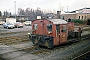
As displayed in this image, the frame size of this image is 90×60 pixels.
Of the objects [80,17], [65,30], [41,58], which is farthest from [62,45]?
[80,17]

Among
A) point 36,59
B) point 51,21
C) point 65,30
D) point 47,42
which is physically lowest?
point 36,59

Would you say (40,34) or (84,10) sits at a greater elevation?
(84,10)

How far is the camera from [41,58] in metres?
9.94

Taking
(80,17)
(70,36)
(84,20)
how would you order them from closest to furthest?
(70,36) → (84,20) → (80,17)

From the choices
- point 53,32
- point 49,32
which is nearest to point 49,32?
point 49,32

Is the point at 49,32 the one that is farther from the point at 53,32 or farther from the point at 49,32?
the point at 53,32

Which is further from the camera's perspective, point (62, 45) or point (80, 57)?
point (62, 45)

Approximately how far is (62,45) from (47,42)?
227 cm

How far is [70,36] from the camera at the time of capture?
604 inches

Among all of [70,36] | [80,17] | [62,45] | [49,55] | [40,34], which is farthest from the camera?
[80,17]

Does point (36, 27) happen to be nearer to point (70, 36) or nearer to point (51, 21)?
point (51, 21)

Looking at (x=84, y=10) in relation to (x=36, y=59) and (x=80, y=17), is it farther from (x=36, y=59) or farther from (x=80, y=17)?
(x=36, y=59)

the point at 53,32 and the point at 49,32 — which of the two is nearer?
the point at 53,32

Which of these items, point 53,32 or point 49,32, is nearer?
point 53,32
